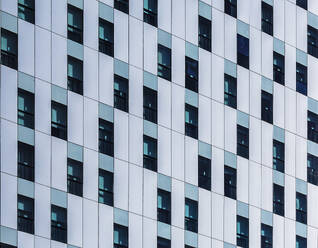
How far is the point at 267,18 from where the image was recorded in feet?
299

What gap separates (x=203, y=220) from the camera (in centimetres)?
8531

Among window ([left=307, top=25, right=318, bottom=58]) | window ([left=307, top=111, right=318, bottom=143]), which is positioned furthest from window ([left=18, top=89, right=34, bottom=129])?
window ([left=307, top=25, right=318, bottom=58])

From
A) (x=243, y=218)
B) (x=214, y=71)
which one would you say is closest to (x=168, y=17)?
(x=214, y=71)

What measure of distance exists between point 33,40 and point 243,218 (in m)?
14.5

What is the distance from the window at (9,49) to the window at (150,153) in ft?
25.2

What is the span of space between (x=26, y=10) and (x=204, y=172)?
39.5 ft

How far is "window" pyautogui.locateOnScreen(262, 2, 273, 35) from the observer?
9088cm

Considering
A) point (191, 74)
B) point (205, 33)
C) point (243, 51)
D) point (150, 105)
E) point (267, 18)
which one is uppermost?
point (267, 18)

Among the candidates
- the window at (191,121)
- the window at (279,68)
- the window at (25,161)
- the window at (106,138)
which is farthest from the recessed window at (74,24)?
the window at (279,68)

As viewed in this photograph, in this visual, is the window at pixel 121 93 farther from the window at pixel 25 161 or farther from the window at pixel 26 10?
the window at pixel 25 161

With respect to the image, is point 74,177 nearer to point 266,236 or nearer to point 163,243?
point 163,243

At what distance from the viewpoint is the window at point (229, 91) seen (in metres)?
87.9

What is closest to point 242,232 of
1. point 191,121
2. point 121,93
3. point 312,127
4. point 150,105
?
point 191,121

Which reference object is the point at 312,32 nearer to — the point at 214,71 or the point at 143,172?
the point at 214,71
